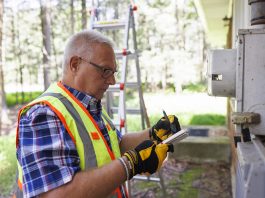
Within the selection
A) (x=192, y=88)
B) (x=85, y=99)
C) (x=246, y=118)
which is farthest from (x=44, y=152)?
(x=192, y=88)

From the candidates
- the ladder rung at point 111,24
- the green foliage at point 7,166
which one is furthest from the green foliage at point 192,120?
the ladder rung at point 111,24

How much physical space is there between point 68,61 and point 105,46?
23 cm

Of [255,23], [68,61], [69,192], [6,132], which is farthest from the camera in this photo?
[6,132]

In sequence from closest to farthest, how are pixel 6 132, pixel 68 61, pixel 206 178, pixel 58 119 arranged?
pixel 58 119
pixel 68 61
pixel 206 178
pixel 6 132

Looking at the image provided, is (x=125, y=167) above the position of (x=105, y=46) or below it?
below

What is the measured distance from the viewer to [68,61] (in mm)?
1758

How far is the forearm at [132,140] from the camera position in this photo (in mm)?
2273

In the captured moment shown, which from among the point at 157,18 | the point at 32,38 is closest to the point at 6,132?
the point at 32,38

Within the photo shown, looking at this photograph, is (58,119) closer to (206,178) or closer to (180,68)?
(206,178)

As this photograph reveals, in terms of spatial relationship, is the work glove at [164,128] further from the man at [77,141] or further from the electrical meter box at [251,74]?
the electrical meter box at [251,74]

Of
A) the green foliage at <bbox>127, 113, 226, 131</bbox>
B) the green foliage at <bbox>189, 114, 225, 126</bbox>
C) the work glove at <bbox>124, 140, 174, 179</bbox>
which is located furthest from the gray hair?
the green foliage at <bbox>189, 114, 225, 126</bbox>

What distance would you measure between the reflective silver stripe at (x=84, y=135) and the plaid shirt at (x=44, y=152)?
7cm

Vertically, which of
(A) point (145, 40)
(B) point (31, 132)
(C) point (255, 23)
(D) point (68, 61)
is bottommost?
(B) point (31, 132)

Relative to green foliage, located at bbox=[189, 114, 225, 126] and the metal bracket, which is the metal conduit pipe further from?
green foliage, located at bbox=[189, 114, 225, 126]
